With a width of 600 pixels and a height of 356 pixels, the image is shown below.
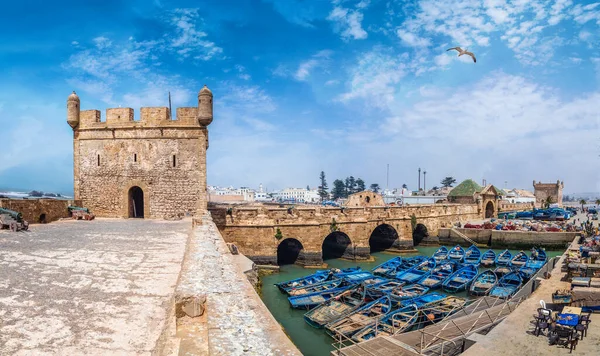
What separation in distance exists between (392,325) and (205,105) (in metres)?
12.8

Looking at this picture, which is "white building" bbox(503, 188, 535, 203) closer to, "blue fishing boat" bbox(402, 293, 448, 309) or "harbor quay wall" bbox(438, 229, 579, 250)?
"harbor quay wall" bbox(438, 229, 579, 250)

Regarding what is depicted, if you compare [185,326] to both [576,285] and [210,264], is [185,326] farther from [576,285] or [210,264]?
[576,285]

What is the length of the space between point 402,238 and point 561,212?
26384mm

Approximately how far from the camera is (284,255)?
26.6 m

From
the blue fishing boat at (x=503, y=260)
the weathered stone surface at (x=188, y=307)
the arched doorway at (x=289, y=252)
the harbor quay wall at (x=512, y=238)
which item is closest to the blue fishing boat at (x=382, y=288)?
the arched doorway at (x=289, y=252)

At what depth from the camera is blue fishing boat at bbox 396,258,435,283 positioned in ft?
62.8

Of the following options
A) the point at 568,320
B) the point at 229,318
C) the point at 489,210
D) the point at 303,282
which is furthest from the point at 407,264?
the point at 489,210

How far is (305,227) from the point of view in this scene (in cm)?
2373

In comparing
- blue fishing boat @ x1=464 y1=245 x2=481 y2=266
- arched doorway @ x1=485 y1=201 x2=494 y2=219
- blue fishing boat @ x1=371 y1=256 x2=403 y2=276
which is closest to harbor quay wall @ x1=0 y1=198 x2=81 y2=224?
blue fishing boat @ x1=371 y1=256 x2=403 y2=276

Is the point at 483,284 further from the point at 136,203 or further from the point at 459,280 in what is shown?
the point at 136,203

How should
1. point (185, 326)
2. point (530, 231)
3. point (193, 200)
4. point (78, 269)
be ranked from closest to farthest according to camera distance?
point (185, 326) < point (78, 269) < point (193, 200) < point (530, 231)

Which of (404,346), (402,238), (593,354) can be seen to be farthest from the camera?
(402,238)

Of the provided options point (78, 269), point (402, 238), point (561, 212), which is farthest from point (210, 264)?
point (561, 212)

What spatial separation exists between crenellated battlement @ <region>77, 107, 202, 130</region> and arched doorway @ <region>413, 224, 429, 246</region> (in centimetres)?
2139
